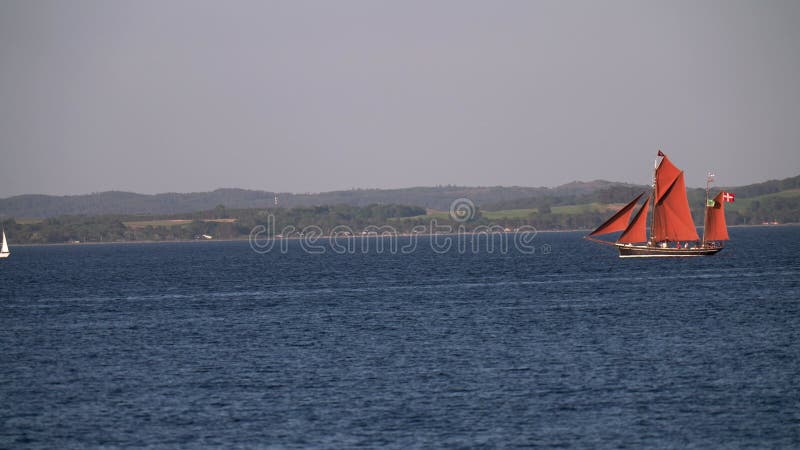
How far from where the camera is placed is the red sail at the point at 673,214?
124750 millimetres

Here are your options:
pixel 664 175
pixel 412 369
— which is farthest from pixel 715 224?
pixel 412 369

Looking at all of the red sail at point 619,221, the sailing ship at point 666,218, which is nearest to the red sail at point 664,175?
the sailing ship at point 666,218

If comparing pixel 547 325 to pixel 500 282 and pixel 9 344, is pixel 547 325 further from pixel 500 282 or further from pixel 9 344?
pixel 500 282

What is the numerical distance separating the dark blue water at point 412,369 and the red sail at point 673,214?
3315cm

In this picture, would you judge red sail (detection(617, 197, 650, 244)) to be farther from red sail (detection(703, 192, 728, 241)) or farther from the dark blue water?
the dark blue water

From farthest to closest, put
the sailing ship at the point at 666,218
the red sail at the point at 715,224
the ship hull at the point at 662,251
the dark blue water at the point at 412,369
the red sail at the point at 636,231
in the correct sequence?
1. the ship hull at the point at 662,251
2. the red sail at the point at 715,224
3. the red sail at the point at 636,231
4. the sailing ship at the point at 666,218
5. the dark blue water at the point at 412,369

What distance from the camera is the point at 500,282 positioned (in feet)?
346

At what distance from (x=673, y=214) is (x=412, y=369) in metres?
87.5

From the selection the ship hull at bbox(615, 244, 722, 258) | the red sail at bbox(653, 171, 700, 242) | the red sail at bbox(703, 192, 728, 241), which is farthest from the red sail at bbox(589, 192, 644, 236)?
the red sail at bbox(703, 192, 728, 241)

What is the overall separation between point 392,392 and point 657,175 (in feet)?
301

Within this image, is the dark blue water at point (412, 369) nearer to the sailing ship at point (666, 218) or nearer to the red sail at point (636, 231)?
the sailing ship at point (666, 218)

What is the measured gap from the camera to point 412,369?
4700cm

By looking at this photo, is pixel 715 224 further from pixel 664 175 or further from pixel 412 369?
pixel 412 369

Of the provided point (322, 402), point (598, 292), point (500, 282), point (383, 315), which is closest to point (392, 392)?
point (322, 402)
